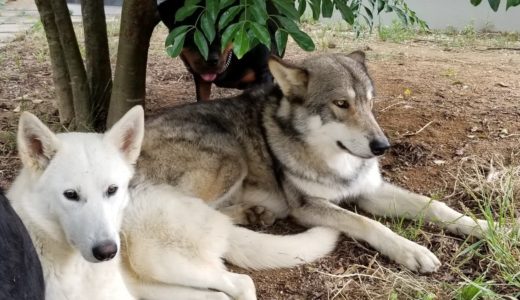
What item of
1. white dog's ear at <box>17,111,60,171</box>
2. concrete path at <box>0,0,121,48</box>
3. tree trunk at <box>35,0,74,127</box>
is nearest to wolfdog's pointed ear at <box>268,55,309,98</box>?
white dog's ear at <box>17,111,60,171</box>

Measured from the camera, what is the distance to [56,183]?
210 cm

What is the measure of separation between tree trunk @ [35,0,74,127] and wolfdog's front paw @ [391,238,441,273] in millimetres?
2817

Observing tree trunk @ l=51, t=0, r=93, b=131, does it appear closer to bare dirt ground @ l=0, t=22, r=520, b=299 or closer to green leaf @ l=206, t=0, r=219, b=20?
bare dirt ground @ l=0, t=22, r=520, b=299

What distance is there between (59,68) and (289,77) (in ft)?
6.72

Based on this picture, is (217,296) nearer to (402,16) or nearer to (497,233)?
(497,233)

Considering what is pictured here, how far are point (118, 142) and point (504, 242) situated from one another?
1916 millimetres

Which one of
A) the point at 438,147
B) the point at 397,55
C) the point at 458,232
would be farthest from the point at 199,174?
the point at 397,55

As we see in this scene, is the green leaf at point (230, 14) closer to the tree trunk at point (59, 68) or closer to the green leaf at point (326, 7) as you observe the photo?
the green leaf at point (326, 7)

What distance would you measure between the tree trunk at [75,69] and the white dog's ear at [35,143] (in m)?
2.07

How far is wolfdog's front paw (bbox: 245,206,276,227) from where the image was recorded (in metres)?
3.36

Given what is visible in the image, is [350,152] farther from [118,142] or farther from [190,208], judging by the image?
[118,142]

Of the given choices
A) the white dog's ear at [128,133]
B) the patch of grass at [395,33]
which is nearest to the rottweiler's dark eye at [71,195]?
the white dog's ear at [128,133]

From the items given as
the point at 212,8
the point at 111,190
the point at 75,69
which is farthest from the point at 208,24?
the point at 75,69

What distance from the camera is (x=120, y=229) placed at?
8.01 feet
